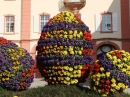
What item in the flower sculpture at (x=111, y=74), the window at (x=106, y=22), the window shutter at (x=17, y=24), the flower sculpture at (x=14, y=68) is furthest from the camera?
the window shutter at (x=17, y=24)

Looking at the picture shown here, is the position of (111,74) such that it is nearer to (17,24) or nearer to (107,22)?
(107,22)

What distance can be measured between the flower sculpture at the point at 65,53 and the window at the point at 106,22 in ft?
45.6

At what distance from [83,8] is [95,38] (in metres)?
2.61

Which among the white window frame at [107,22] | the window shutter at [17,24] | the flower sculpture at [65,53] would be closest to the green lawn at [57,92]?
the flower sculpture at [65,53]

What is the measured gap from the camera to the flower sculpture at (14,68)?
24.1 feet

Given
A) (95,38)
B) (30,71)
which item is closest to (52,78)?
(30,71)

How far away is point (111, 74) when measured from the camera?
6.73 meters

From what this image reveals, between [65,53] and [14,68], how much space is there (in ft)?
4.86

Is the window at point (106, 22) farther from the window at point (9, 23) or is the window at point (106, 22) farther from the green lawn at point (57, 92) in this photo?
the green lawn at point (57, 92)

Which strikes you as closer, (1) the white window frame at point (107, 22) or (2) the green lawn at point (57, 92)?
(2) the green lawn at point (57, 92)

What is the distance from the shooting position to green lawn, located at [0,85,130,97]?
6949mm

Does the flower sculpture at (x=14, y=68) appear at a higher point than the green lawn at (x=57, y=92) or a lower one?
higher

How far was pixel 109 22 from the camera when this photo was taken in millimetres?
21391

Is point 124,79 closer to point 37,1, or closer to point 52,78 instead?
point 52,78
